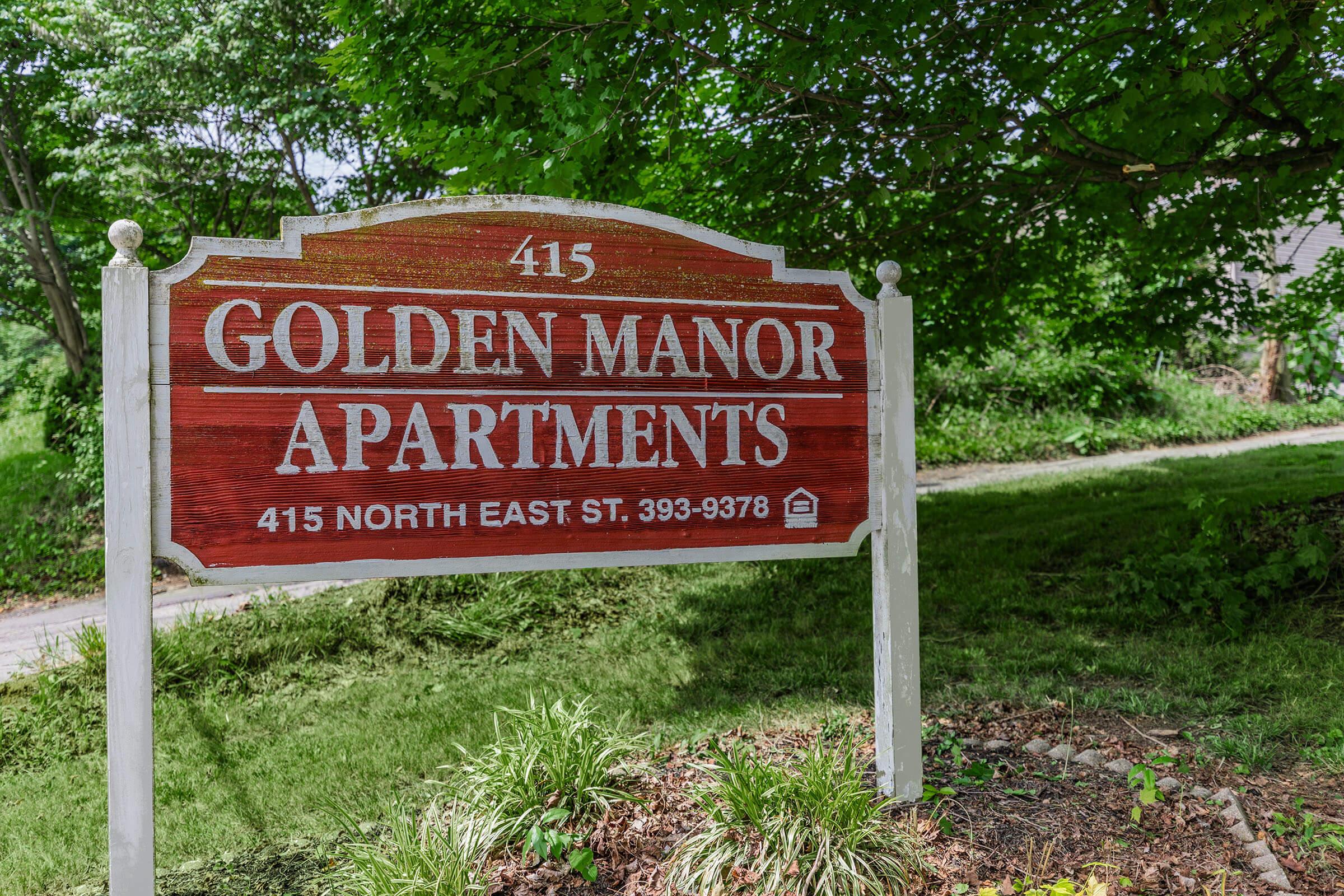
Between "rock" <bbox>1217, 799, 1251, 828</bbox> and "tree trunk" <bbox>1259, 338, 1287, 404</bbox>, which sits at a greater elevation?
"tree trunk" <bbox>1259, 338, 1287, 404</bbox>

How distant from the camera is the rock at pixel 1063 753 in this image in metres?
3.06

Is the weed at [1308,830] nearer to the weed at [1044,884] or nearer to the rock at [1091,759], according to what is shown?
the rock at [1091,759]

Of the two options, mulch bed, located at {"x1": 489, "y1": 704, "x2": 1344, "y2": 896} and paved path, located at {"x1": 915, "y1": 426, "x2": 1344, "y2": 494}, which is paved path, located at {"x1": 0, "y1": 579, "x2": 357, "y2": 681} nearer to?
mulch bed, located at {"x1": 489, "y1": 704, "x2": 1344, "y2": 896}

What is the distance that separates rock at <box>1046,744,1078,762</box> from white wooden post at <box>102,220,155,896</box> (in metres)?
2.83

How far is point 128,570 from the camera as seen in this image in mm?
2203

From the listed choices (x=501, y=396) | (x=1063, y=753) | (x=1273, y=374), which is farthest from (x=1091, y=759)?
(x=1273, y=374)

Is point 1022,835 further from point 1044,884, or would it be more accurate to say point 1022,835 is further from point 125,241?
point 125,241

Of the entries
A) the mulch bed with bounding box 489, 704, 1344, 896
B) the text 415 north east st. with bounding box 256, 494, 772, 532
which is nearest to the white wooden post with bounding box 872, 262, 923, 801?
the mulch bed with bounding box 489, 704, 1344, 896

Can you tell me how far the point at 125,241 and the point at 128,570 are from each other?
86 centimetres

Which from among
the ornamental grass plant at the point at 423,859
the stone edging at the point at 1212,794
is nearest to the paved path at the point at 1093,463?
the stone edging at the point at 1212,794

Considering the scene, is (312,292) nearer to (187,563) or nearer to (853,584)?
(187,563)

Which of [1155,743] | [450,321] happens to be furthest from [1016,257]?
[450,321]

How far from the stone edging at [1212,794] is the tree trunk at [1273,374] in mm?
17130

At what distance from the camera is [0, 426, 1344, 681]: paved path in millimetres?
5859
